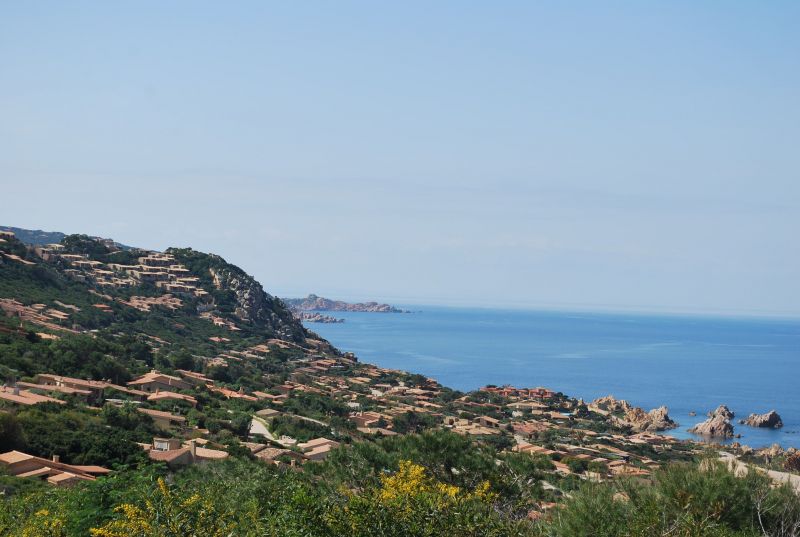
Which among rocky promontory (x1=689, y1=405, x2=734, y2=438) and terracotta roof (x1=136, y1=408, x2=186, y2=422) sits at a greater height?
terracotta roof (x1=136, y1=408, x2=186, y2=422)

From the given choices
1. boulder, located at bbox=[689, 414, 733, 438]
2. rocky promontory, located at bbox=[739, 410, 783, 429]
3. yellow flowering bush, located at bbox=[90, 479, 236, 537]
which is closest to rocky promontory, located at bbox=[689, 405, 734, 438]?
boulder, located at bbox=[689, 414, 733, 438]

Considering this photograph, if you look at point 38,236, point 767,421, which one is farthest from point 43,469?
point 38,236

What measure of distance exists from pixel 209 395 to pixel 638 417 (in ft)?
147

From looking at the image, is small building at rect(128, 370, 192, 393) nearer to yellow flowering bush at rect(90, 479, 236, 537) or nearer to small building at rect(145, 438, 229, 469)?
small building at rect(145, 438, 229, 469)

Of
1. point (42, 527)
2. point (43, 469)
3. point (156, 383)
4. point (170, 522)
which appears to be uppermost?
point (170, 522)

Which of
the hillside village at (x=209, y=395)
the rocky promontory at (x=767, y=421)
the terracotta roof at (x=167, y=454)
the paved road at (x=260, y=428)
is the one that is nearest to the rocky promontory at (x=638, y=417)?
the hillside village at (x=209, y=395)

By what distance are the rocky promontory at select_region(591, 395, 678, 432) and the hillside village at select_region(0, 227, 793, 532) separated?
66cm

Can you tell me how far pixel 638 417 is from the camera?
73375 mm

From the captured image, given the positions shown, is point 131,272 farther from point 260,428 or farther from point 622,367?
point 622,367

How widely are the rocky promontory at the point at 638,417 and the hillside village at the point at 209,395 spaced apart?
2.15 ft

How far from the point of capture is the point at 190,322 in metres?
84.4

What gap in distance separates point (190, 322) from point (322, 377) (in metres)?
22.2

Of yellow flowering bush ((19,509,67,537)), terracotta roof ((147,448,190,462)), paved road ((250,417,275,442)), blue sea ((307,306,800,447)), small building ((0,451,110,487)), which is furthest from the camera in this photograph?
blue sea ((307,306,800,447))

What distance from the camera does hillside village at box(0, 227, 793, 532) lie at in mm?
26219
